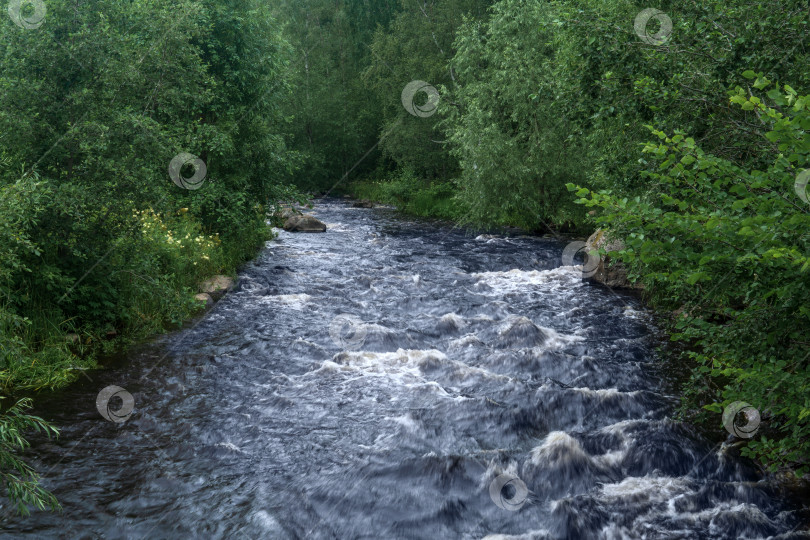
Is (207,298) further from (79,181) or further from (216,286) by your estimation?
(79,181)

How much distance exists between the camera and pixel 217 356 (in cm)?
1172

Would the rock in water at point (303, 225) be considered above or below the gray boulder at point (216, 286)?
below

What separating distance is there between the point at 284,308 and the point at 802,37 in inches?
453

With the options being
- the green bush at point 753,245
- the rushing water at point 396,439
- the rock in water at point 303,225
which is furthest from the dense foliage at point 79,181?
the rock in water at point 303,225

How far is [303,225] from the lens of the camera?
29250mm

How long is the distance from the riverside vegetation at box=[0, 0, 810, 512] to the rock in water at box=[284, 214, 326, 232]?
268 inches

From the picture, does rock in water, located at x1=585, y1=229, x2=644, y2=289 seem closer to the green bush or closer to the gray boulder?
the gray boulder

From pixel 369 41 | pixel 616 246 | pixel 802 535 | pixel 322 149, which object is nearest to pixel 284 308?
pixel 616 246

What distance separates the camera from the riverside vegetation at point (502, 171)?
5293mm

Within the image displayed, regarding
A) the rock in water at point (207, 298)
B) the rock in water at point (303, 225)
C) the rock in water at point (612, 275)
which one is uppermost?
the rock in water at point (612, 275)

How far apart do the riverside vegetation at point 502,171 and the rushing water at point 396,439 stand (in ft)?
2.32

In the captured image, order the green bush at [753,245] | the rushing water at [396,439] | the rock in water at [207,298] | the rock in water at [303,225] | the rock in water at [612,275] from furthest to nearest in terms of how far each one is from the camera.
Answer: the rock in water at [303,225], the rock in water at [612,275], the rock in water at [207,298], the rushing water at [396,439], the green bush at [753,245]

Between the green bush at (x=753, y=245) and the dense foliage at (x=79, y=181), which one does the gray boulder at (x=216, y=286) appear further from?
the green bush at (x=753, y=245)

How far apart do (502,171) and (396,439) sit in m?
18.2
